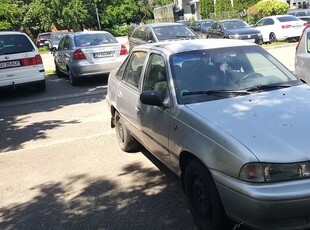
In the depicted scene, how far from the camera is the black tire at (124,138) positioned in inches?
230

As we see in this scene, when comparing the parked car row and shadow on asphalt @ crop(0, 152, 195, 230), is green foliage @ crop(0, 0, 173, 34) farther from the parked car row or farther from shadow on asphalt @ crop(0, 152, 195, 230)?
shadow on asphalt @ crop(0, 152, 195, 230)

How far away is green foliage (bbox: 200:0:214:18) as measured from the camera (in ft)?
182

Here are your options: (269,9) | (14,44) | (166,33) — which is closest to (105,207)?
(14,44)

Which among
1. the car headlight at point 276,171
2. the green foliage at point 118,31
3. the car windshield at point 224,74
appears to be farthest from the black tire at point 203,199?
the green foliage at point 118,31

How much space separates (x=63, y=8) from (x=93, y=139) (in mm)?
37719

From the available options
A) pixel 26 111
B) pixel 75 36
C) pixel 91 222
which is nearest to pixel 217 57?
pixel 91 222

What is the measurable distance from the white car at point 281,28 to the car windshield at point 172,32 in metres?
9.17

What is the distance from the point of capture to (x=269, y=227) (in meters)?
2.98

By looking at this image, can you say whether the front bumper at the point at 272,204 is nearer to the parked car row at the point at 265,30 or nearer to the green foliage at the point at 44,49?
the parked car row at the point at 265,30

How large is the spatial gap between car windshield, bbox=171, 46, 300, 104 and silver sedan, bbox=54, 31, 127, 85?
7645 mm

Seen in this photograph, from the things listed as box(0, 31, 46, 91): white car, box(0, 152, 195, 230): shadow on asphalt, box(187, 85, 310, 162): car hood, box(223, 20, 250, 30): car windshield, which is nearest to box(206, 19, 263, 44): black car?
box(223, 20, 250, 30): car windshield

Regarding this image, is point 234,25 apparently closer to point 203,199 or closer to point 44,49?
point 44,49

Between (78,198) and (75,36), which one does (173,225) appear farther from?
(75,36)

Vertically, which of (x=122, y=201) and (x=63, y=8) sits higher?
(x=63, y=8)
